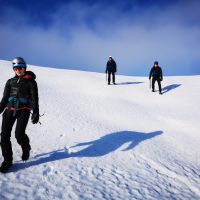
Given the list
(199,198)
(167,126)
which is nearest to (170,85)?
(167,126)

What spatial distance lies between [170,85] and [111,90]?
5.12 meters

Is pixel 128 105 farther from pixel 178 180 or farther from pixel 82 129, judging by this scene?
pixel 178 180

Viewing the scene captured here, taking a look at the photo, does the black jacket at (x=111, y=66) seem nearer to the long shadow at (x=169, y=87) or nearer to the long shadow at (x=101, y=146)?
the long shadow at (x=169, y=87)

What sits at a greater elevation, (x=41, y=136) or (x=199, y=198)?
(x=41, y=136)

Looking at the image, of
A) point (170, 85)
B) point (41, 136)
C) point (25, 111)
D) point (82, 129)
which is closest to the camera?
point (25, 111)

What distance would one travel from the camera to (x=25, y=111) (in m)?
4.34

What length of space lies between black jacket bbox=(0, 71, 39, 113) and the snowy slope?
46.8 inches

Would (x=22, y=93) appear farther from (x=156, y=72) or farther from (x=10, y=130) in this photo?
(x=156, y=72)

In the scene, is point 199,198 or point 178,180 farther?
point 178,180

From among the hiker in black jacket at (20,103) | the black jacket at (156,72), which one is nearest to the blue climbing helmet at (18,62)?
the hiker in black jacket at (20,103)

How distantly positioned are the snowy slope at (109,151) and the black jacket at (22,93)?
119cm

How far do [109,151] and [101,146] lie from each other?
1.24 feet

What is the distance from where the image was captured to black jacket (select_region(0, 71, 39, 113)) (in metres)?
4.34

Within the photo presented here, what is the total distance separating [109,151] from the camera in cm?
571
